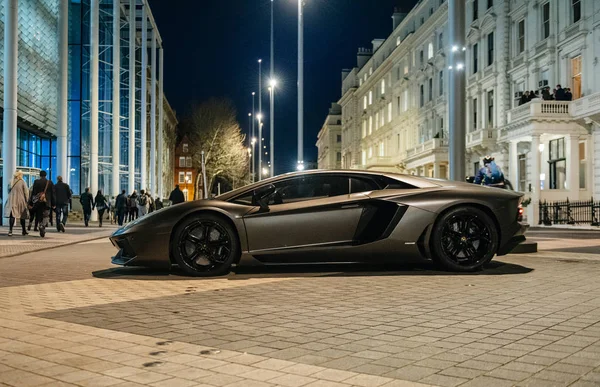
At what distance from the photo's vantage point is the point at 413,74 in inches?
2228

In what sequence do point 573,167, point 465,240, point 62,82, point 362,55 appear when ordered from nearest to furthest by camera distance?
point 465,240 → point 573,167 → point 62,82 → point 362,55

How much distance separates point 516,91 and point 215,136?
128 feet

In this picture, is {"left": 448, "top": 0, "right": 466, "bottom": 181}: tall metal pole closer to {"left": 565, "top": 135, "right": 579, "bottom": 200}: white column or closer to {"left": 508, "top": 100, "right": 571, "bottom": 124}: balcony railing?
{"left": 508, "top": 100, "right": 571, "bottom": 124}: balcony railing

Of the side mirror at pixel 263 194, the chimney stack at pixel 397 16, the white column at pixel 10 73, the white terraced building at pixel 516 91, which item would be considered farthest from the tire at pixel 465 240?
the chimney stack at pixel 397 16

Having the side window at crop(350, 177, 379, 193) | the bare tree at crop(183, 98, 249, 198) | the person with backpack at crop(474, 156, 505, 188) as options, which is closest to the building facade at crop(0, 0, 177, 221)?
the bare tree at crop(183, 98, 249, 198)

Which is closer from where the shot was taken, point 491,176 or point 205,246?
point 205,246

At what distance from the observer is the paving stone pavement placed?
3578 millimetres

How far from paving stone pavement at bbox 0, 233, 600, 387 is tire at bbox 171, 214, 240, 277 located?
221mm

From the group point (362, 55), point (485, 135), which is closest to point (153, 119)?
point (485, 135)

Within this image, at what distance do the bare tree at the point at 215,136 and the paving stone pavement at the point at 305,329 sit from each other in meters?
61.6

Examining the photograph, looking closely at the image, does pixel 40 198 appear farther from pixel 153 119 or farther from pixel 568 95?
pixel 153 119

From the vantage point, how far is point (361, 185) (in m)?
8.20

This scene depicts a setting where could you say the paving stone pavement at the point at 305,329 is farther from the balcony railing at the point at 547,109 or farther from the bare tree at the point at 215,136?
the bare tree at the point at 215,136

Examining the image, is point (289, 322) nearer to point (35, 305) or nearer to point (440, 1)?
point (35, 305)
